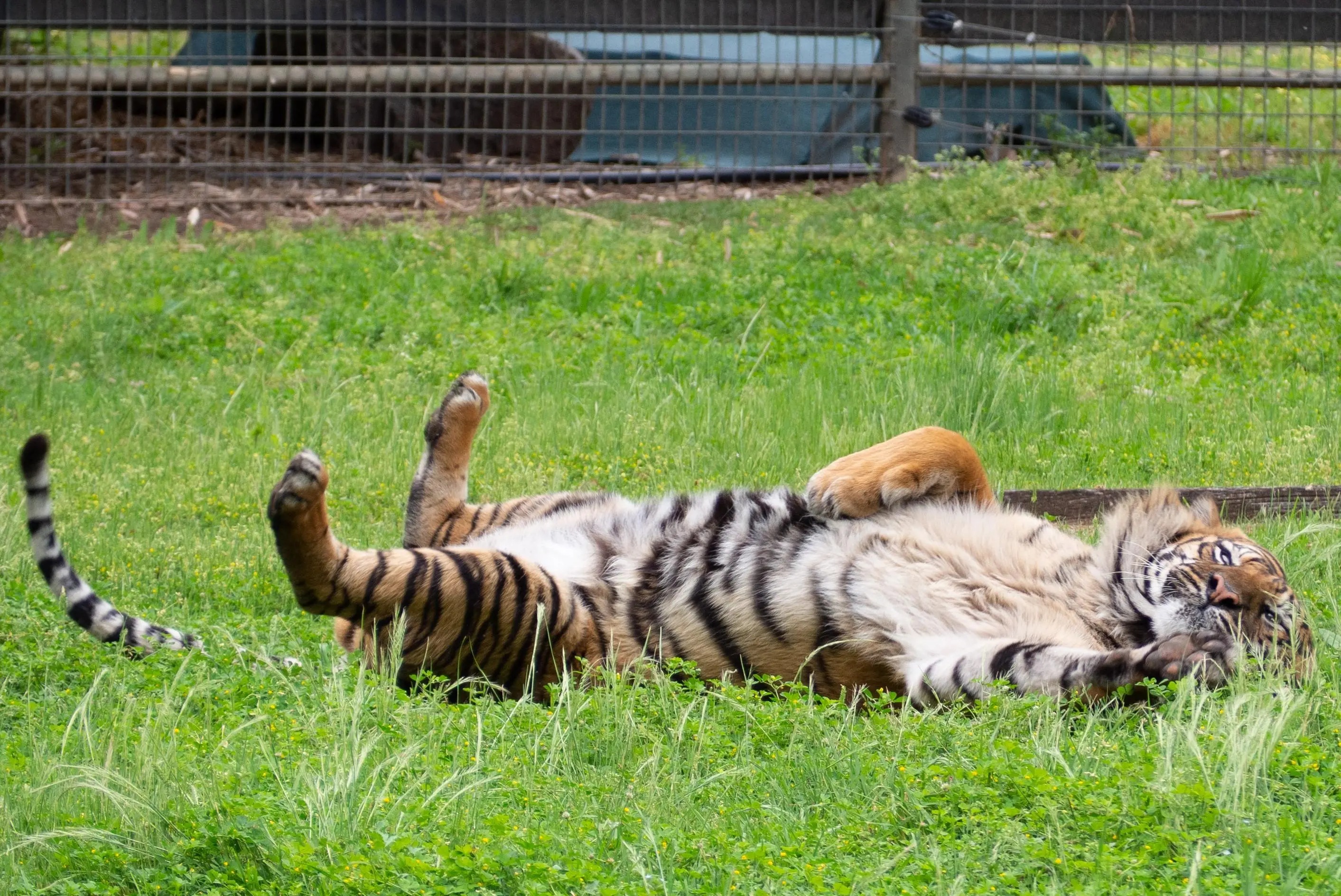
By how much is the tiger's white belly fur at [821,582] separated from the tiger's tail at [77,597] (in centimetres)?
99

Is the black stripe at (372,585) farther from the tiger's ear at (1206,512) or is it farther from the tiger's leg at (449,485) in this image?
the tiger's ear at (1206,512)

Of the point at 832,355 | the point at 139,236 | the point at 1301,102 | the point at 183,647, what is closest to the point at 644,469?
the point at 832,355

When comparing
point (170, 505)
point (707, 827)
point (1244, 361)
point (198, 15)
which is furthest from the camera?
point (198, 15)

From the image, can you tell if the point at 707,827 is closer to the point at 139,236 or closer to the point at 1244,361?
the point at 1244,361

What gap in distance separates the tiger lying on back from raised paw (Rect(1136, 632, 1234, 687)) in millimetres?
49

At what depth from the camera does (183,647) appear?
12.0 ft

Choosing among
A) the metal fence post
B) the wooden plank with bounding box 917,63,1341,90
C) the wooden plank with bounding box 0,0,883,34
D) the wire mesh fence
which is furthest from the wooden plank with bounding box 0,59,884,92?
the wooden plank with bounding box 917,63,1341,90

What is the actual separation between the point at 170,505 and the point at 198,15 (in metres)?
6.03

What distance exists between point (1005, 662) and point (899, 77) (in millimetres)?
7307

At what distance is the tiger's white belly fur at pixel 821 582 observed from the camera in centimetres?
349

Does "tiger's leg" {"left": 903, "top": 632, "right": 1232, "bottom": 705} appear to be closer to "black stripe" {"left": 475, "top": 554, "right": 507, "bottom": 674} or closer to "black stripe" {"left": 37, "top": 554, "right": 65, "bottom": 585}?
"black stripe" {"left": 475, "top": 554, "right": 507, "bottom": 674}

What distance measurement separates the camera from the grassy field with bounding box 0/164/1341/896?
2209mm

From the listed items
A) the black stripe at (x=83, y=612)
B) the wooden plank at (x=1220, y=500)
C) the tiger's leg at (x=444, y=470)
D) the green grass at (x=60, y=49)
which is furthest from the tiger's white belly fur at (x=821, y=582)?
the green grass at (x=60, y=49)

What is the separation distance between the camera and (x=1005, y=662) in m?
3.26
